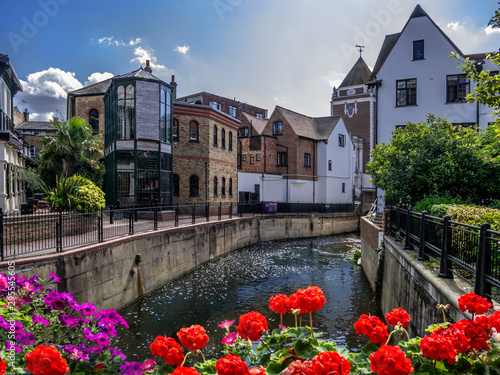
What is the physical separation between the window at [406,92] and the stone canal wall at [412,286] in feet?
42.1

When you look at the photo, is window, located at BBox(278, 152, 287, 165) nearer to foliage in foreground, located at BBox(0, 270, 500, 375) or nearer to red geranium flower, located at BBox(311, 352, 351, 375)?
foliage in foreground, located at BBox(0, 270, 500, 375)

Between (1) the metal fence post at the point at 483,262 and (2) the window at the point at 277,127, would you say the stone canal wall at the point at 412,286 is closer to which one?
(1) the metal fence post at the point at 483,262

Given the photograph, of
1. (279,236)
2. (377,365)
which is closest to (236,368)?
(377,365)

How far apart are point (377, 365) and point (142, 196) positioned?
774 inches

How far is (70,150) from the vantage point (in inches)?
824

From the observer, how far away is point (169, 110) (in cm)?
2159

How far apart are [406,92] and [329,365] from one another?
23.9 m

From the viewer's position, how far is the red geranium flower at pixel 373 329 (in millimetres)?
2609

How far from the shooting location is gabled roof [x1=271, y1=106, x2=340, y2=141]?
36.4 metres

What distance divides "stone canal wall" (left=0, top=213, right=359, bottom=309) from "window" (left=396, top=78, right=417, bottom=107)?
13088 millimetres

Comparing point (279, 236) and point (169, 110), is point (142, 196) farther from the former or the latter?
point (279, 236)

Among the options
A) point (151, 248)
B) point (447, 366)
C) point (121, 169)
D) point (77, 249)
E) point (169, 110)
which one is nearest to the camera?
point (447, 366)

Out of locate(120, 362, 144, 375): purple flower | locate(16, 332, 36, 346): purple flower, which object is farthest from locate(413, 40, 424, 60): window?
locate(16, 332, 36, 346): purple flower

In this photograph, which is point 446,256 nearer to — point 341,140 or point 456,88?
point 456,88
